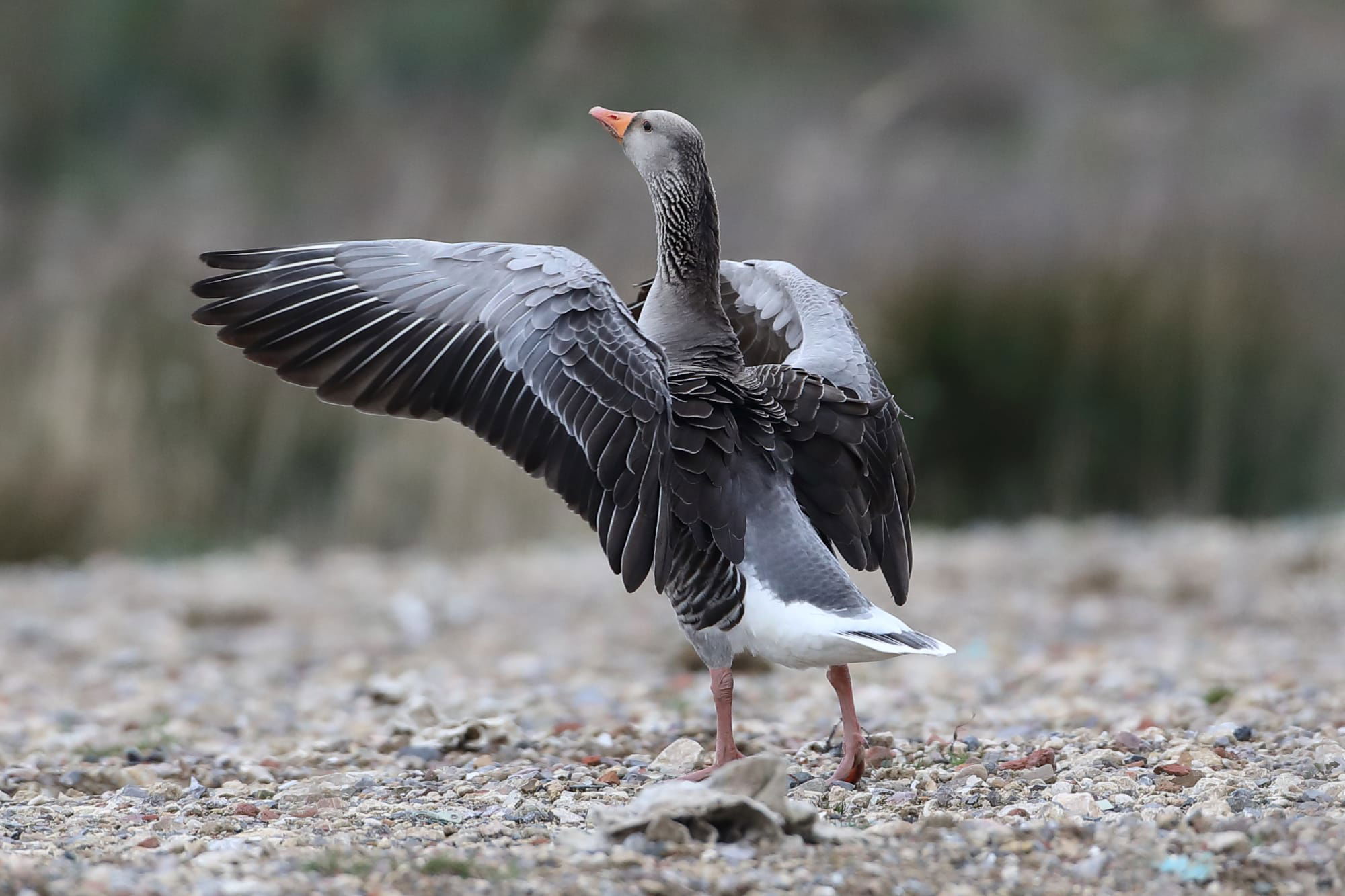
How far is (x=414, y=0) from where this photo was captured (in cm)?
2366

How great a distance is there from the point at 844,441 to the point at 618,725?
173 cm

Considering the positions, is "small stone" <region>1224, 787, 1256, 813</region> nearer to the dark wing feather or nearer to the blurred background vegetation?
the dark wing feather

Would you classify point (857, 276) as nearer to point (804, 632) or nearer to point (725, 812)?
point (804, 632)

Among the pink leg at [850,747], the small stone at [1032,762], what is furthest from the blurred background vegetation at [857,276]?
the small stone at [1032,762]

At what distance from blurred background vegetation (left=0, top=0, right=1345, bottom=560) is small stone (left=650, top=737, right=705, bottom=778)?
23.2 feet

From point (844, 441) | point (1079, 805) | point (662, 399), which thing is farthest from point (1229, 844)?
point (662, 399)

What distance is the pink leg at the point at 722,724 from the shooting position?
5.05 meters

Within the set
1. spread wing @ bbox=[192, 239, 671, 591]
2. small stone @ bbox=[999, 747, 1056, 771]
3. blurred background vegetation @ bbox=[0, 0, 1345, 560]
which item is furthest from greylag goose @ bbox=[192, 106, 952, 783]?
blurred background vegetation @ bbox=[0, 0, 1345, 560]

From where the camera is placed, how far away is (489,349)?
5340 mm

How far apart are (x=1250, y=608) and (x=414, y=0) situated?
57.0 ft

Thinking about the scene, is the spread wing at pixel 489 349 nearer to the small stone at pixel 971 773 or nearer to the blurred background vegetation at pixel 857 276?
the small stone at pixel 971 773

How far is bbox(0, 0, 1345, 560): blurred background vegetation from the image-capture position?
12.6 meters

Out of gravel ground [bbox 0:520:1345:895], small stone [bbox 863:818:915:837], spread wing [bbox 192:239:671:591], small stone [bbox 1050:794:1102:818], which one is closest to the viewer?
gravel ground [bbox 0:520:1345:895]

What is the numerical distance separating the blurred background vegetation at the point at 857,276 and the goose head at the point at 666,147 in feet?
21.5
